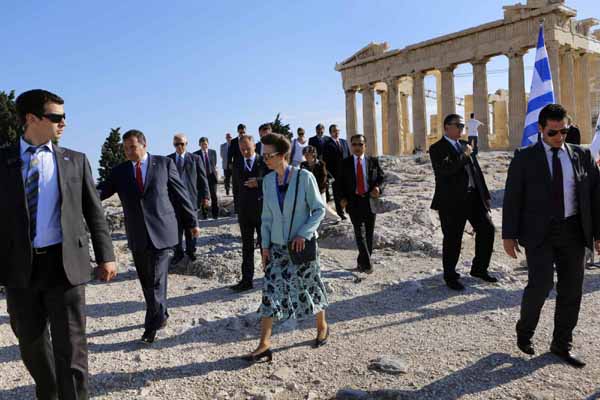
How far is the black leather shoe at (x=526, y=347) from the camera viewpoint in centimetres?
412

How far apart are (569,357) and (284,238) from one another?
8.01 feet

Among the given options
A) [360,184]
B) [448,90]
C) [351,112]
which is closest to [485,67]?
[448,90]

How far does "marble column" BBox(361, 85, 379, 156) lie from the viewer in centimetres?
3703

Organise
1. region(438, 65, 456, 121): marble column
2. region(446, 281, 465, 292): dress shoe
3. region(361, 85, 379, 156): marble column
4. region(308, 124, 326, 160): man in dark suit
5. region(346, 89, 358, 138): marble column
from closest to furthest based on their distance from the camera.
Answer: region(446, 281, 465, 292): dress shoe
region(308, 124, 326, 160): man in dark suit
region(438, 65, 456, 121): marble column
region(361, 85, 379, 156): marble column
region(346, 89, 358, 138): marble column

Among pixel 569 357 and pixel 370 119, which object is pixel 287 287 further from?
pixel 370 119

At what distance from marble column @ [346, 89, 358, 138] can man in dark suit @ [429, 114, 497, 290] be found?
1286 inches

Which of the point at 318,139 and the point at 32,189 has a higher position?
the point at 318,139

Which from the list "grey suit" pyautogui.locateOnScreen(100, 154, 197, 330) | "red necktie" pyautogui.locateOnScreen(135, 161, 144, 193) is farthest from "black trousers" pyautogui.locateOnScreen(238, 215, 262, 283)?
"red necktie" pyautogui.locateOnScreen(135, 161, 144, 193)

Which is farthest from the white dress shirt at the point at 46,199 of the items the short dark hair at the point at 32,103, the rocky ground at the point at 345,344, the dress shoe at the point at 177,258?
the dress shoe at the point at 177,258

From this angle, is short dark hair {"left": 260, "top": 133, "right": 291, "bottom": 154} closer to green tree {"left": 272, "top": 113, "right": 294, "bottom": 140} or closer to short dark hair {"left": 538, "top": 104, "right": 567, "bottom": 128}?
short dark hair {"left": 538, "top": 104, "right": 567, "bottom": 128}

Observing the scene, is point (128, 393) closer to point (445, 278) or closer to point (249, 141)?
point (249, 141)

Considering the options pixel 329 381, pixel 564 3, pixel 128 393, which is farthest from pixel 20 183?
pixel 564 3

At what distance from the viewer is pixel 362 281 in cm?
696

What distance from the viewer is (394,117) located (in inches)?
1368
